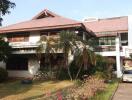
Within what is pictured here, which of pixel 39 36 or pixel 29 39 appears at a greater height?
pixel 39 36

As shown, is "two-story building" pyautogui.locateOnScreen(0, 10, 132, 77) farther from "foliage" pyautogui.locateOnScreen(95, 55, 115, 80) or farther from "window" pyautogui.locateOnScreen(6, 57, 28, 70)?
"foliage" pyautogui.locateOnScreen(95, 55, 115, 80)

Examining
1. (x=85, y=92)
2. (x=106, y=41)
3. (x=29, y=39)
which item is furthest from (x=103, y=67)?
(x=85, y=92)

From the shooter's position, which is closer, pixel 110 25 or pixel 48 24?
pixel 48 24

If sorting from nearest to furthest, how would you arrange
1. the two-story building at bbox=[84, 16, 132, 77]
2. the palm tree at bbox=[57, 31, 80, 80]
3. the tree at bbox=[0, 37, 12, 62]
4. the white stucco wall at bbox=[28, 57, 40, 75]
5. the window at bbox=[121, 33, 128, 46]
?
1. the palm tree at bbox=[57, 31, 80, 80]
2. the tree at bbox=[0, 37, 12, 62]
3. the white stucco wall at bbox=[28, 57, 40, 75]
4. the two-story building at bbox=[84, 16, 132, 77]
5. the window at bbox=[121, 33, 128, 46]

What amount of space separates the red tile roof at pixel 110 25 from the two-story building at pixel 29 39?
5597mm

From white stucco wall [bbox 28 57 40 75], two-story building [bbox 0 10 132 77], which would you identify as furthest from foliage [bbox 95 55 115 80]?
white stucco wall [bbox 28 57 40 75]

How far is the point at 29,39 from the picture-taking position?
3002 centimetres

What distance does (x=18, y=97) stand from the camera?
16578mm

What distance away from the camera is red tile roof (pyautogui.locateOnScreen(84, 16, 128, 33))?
118ft

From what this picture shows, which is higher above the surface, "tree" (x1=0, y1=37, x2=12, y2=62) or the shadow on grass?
"tree" (x1=0, y1=37, x2=12, y2=62)

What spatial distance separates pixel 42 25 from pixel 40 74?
215 inches

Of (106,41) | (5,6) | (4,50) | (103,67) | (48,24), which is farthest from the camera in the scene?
(106,41)

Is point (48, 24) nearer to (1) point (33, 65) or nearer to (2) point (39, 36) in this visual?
(2) point (39, 36)

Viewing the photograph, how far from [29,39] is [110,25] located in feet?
47.6
